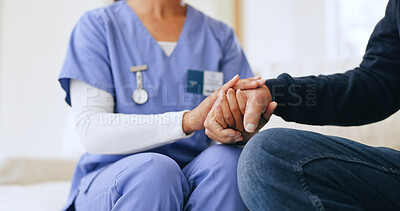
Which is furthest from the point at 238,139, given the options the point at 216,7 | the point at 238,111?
the point at 216,7

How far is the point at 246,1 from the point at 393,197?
213 cm

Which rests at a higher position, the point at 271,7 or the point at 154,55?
the point at 271,7

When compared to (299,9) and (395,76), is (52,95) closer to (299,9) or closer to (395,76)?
(299,9)

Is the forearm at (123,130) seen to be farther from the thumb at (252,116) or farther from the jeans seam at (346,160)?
the jeans seam at (346,160)

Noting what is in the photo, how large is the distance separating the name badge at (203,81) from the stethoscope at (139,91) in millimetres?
117

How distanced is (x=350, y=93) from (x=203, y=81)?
38 cm

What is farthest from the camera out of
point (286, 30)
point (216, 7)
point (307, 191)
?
point (216, 7)

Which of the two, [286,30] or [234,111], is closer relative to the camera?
[234,111]

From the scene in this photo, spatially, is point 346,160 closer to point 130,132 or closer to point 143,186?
point 143,186

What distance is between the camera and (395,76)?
0.93m

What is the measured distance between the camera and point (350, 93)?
3.00 ft

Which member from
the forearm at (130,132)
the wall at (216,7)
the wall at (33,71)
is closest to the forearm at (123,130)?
the forearm at (130,132)

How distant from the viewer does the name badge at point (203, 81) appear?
1.10 m

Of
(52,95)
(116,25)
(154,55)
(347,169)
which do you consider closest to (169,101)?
(154,55)
